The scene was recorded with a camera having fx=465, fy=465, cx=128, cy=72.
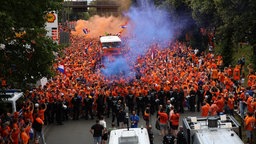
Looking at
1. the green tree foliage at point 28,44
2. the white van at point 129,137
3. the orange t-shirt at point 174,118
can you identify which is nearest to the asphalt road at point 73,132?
the orange t-shirt at point 174,118

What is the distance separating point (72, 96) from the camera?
22.2 metres

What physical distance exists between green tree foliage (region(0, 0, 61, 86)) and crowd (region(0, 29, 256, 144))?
1602 millimetres

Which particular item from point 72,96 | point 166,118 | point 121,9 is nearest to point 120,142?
point 166,118

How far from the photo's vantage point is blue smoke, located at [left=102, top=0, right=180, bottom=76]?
46.8 m

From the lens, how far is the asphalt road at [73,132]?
19156mm

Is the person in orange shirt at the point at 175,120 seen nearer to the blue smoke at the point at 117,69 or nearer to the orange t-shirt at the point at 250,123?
the orange t-shirt at the point at 250,123

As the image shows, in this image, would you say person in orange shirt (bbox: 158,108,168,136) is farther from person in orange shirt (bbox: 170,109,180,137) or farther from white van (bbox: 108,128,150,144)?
white van (bbox: 108,128,150,144)

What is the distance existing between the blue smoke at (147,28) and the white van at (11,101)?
2030 centimetres

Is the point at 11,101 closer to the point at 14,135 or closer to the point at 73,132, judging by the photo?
the point at 73,132

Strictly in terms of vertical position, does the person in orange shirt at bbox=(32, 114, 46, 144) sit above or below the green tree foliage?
below

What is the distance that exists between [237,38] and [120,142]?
18.9 metres

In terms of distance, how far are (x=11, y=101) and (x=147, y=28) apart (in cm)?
3612

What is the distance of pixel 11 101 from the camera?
62.9 ft

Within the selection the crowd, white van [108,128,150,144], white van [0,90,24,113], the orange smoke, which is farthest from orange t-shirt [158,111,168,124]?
the orange smoke
